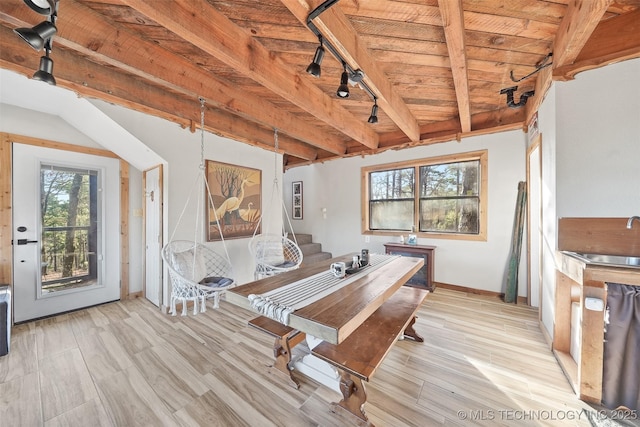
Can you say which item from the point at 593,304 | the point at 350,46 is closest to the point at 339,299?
the point at 593,304

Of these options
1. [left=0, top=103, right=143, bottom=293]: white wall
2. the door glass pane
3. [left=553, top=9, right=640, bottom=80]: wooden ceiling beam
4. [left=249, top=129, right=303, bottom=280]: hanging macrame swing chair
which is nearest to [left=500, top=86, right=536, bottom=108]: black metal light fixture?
[left=553, top=9, right=640, bottom=80]: wooden ceiling beam

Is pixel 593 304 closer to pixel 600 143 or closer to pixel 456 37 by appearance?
pixel 600 143

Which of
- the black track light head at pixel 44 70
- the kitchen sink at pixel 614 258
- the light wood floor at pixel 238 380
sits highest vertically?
the black track light head at pixel 44 70

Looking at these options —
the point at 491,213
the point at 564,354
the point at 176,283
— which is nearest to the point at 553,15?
the point at 491,213

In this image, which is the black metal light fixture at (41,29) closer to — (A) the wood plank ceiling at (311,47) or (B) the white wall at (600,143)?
(A) the wood plank ceiling at (311,47)

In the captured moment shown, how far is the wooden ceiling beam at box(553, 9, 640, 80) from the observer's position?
175 centimetres

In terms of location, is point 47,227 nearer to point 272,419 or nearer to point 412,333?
point 272,419

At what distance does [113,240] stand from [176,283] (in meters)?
1.70

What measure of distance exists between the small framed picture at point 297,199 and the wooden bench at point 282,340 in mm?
4114

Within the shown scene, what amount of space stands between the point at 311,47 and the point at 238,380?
9.18 feet

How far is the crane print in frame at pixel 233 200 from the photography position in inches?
133

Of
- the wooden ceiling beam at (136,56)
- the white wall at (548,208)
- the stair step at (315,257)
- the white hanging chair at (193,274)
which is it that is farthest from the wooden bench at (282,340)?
the stair step at (315,257)

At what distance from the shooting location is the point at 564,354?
1997 millimetres

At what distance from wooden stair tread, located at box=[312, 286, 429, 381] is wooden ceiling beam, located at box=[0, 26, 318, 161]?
301cm
